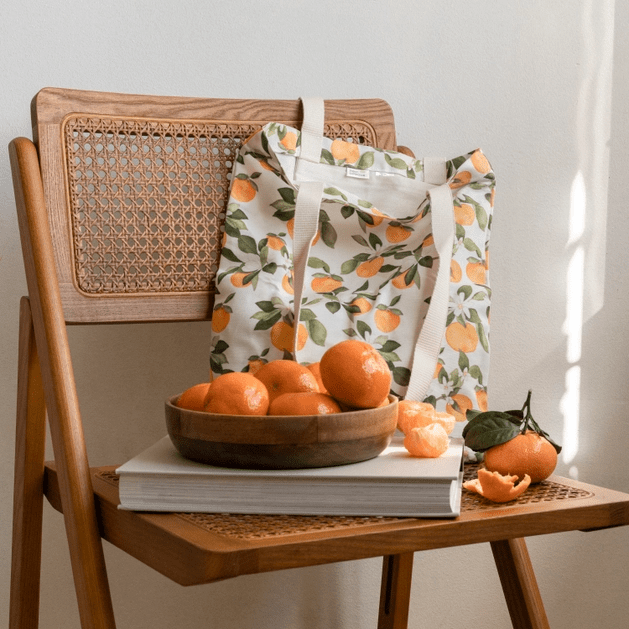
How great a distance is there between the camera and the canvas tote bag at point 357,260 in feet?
2.86

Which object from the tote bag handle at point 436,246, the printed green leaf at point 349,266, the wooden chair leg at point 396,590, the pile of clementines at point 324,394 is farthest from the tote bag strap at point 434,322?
the wooden chair leg at point 396,590

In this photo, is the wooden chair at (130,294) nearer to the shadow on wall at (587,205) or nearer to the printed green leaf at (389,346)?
the printed green leaf at (389,346)

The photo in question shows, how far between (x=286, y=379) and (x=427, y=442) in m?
0.12

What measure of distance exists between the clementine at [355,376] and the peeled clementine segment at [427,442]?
0.04 m

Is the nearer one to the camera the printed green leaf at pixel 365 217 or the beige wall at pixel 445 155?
the printed green leaf at pixel 365 217

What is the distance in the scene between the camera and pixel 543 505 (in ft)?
2.09

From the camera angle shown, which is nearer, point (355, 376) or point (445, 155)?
point (355, 376)

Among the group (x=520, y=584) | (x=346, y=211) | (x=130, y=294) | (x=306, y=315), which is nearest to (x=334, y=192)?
(x=346, y=211)

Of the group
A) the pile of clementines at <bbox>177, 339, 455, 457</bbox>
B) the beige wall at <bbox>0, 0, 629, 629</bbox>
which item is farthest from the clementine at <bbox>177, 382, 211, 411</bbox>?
the beige wall at <bbox>0, 0, 629, 629</bbox>

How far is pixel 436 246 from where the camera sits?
0.87 m

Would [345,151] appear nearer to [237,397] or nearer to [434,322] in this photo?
[434,322]

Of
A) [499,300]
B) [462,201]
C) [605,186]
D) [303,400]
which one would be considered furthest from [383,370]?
[605,186]

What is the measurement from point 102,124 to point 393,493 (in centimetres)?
52

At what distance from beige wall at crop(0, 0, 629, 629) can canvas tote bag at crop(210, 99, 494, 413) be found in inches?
8.6
